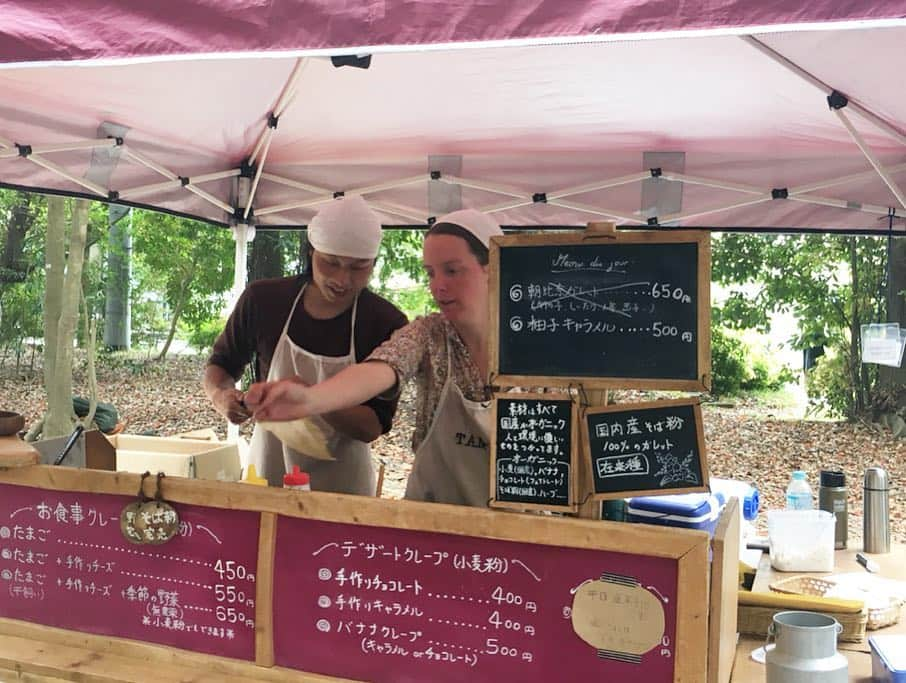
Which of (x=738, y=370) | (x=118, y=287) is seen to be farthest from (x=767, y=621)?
(x=118, y=287)

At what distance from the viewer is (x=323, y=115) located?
337 centimetres

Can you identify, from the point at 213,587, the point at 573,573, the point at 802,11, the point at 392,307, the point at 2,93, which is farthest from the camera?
the point at 2,93

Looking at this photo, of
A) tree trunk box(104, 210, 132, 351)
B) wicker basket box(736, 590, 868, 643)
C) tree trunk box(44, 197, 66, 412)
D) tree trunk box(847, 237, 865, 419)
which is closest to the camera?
wicker basket box(736, 590, 868, 643)

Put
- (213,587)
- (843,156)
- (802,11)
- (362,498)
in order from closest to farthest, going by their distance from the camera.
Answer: (802,11) < (362,498) < (213,587) < (843,156)

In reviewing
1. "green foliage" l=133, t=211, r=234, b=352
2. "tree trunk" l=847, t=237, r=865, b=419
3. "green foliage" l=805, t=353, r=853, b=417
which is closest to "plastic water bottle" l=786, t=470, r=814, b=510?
"tree trunk" l=847, t=237, r=865, b=419

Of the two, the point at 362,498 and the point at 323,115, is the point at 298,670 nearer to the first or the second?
the point at 362,498

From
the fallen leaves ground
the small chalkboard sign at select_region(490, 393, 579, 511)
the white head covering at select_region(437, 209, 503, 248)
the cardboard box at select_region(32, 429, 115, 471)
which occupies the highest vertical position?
the white head covering at select_region(437, 209, 503, 248)

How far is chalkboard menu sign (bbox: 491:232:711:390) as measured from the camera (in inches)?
56.2

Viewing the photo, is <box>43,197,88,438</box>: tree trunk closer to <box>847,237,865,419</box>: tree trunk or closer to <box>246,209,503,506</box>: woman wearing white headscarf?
<box>246,209,503,506</box>: woman wearing white headscarf

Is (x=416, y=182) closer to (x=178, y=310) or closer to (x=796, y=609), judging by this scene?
(x=796, y=609)

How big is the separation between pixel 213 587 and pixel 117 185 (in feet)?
8.08

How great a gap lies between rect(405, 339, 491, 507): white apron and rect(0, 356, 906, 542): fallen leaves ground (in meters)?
4.57

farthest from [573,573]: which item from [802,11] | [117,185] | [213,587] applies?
[117,185]

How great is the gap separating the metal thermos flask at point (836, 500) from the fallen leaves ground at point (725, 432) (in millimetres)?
4074
